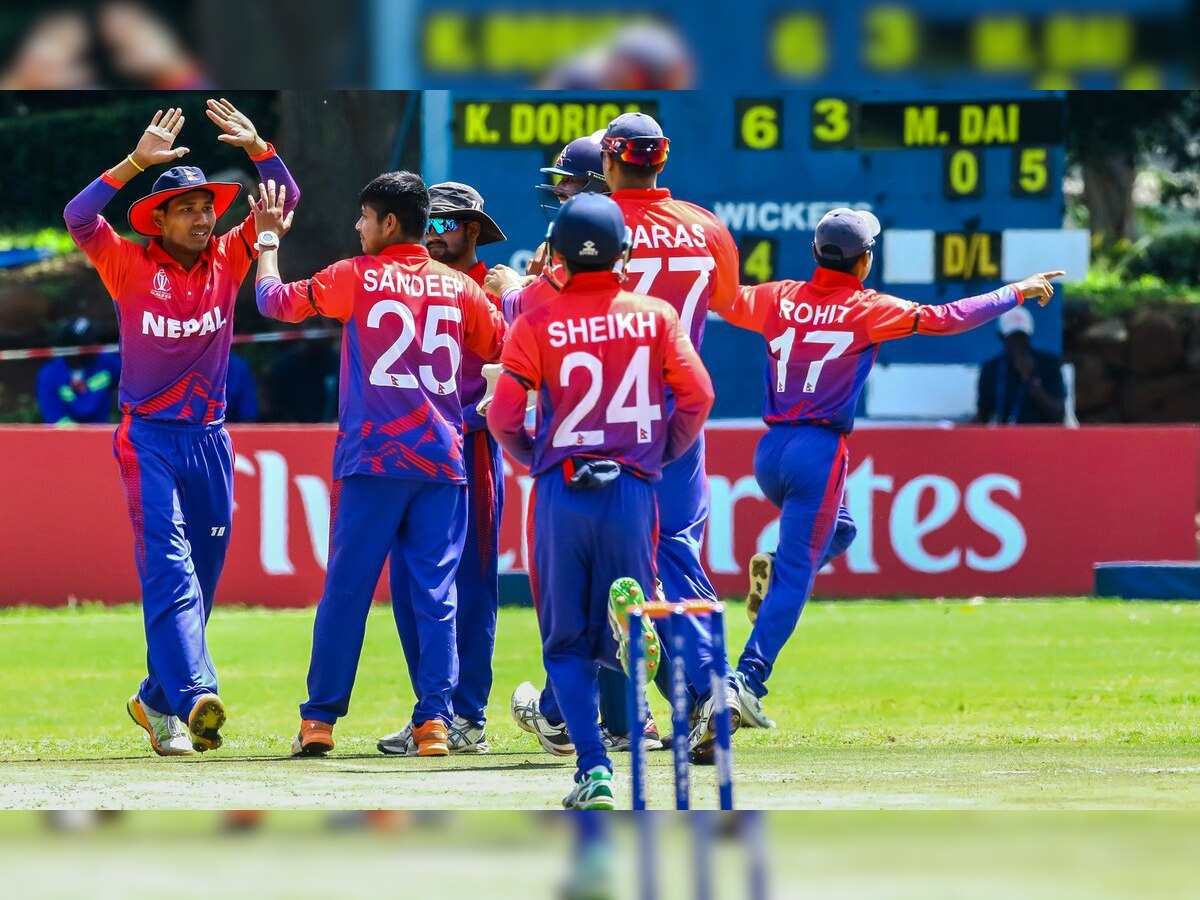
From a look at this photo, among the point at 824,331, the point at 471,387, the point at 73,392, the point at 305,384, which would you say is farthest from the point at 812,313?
the point at 305,384

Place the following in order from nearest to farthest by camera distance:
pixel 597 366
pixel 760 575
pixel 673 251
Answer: pixel 597 366 → pixel 673 251 → pixel 760 575

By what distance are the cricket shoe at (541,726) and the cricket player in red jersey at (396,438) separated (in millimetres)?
380

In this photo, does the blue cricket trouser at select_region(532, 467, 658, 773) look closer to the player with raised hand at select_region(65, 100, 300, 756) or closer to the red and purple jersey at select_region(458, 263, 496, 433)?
the red and purple jersey at select_region(458, 263, 496, 433)

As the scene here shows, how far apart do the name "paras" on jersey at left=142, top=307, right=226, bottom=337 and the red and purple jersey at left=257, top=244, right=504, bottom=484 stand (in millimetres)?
446

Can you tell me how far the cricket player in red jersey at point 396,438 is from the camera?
771 cm

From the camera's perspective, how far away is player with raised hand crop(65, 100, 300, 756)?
26.0 feet

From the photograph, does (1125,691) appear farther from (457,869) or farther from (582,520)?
(457,869)

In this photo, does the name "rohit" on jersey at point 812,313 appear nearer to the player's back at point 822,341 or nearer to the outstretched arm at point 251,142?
the player's back at point 822,341

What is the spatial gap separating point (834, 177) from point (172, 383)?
30.0 feet

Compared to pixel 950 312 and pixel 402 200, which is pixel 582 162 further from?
pixel 950 312

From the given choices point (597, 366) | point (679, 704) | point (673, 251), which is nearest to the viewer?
point (679, 704)

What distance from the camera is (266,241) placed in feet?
26.1

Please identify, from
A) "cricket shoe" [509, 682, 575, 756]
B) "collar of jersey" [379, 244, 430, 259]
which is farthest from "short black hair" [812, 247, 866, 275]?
"cricket shoe" [509, 682, 575, 756]

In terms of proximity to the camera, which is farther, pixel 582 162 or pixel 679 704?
→ pixel 582 162
